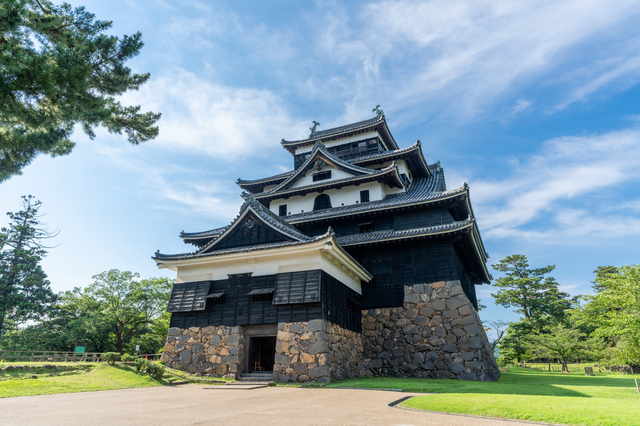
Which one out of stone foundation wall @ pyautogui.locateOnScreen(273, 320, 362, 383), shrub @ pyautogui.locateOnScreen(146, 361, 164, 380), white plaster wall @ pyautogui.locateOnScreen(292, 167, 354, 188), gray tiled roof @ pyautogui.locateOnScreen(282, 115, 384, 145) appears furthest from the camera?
gray tiled roof @ pyautogui.locateOnScreen(282, 115, 384, 145)

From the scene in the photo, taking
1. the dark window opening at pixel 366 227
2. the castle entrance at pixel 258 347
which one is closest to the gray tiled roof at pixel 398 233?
the dark window opening at pixel 366 227

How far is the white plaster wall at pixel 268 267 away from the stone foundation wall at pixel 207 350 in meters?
2.53

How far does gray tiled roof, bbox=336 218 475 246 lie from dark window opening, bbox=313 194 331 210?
146 inches

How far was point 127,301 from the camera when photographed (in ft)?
114

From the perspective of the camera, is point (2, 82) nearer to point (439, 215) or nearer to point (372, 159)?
point (439, 215)

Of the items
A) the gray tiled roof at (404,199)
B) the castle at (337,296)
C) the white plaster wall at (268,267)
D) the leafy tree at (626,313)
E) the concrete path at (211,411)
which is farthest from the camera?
the gray tiled roof at (404,199)

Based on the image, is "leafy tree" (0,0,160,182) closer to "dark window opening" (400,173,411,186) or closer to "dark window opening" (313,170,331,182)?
"dark window opening" (313,170,331,182)

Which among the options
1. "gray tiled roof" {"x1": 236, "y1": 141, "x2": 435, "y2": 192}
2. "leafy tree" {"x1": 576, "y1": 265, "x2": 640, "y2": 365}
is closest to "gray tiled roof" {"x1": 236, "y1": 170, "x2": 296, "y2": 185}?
"gray tiled roof" {"x1": 236, "y1": 141, "x2": 435, "y2": 192}

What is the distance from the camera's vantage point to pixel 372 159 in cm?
2617

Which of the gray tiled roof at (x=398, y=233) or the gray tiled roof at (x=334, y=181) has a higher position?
the gray tiled roof at (x=334, y=181)

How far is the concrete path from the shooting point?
620 cm

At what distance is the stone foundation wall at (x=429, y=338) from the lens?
16547 millimetres

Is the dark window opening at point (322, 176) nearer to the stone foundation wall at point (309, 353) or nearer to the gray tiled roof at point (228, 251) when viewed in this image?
the gray tiled roof at point (228, 251)

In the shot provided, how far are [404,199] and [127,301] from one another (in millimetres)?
29465
